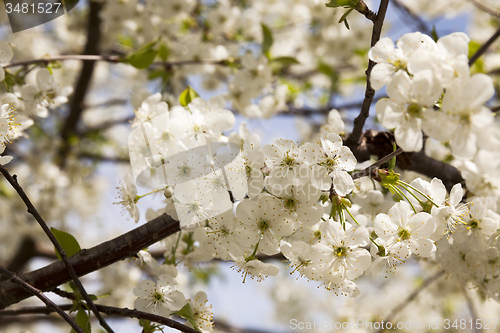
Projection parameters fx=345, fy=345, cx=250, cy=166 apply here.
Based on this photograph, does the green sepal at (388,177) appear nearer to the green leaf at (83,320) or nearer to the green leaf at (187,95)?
the green leaf at (187,95)

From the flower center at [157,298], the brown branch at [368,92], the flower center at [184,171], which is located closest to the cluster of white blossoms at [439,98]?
the brown branch at [368,92]

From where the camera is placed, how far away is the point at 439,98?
77 cm

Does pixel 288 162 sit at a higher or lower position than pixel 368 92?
lower

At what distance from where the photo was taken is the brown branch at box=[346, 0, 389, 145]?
89 cm

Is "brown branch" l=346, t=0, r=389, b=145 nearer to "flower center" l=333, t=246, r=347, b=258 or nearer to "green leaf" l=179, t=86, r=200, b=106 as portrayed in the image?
"flower center" l=333, t=246, r=347, b=258

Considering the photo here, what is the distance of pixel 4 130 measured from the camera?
919mm

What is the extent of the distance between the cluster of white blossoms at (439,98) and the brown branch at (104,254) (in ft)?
2.34

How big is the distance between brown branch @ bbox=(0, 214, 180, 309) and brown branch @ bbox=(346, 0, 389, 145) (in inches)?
26.1

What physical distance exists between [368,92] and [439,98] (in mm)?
216

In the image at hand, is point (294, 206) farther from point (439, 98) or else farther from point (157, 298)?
point (157, 298)

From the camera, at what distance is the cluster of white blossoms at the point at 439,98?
→ 28.6 inches

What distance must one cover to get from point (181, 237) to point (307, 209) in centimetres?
60

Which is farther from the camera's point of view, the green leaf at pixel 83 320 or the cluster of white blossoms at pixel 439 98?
the green leaf at pixel 83 320

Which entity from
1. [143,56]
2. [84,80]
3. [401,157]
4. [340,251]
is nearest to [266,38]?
[143,56]
